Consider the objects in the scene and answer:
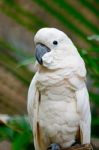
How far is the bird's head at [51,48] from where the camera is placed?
1.34 m

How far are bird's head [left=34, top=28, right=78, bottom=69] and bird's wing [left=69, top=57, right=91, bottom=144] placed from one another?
0.04 metres

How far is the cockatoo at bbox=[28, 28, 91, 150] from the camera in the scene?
1350mm

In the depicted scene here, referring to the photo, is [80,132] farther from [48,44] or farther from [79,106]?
[48,44]

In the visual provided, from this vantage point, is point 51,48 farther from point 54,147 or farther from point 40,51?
point 54,147

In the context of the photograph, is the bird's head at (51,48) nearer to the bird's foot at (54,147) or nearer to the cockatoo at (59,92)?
the cockatoo at (59,92)

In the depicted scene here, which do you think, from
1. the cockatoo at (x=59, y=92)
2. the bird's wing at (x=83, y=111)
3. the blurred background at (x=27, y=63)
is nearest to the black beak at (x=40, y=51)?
the cockatoo at (x=59, y=92)

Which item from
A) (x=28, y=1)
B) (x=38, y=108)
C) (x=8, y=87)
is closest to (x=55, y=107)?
(x=38, y=108)

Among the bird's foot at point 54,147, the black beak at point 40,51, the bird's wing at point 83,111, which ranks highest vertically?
the black beak at point 40,51

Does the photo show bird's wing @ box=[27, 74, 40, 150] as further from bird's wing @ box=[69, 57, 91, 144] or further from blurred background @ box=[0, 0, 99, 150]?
blurred background @ box=[0, 0, 99, 150]

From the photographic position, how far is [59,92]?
137 cm

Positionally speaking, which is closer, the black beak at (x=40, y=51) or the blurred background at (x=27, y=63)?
the black beak at (x=40, y=51)

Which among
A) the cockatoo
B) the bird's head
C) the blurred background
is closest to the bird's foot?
the cockatoo

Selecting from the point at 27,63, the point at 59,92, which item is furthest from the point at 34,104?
the point at 27,63

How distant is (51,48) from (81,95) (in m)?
0.14
